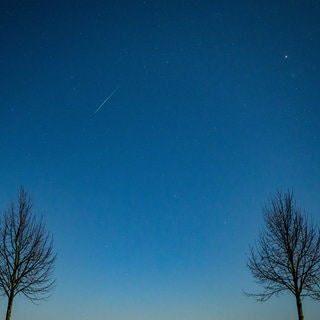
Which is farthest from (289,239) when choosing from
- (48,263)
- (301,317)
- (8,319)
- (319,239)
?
(8,319)

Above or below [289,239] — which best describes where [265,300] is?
below

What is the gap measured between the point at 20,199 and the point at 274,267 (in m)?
11.6

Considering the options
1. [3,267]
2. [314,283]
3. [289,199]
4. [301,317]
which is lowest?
[301,317]

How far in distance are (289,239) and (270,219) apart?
3.94ft

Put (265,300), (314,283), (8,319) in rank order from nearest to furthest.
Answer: (8,319) < (314,283) < (265,300)

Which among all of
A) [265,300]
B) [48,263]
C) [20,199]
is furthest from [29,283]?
[265,300]

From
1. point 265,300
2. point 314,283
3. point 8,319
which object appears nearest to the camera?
point 8,319

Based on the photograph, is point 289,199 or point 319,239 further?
point 289,199

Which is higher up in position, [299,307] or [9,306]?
[9,306]

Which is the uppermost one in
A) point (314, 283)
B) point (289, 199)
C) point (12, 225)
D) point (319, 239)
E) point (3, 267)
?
point (289, 199)

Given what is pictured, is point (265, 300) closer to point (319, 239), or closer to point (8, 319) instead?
point (319, 239)

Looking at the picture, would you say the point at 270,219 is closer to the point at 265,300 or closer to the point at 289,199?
the point at 289,199

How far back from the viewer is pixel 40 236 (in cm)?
1282

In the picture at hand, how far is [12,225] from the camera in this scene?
41.0ft
